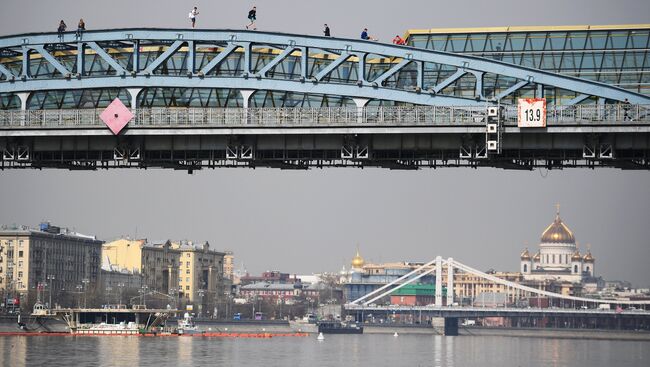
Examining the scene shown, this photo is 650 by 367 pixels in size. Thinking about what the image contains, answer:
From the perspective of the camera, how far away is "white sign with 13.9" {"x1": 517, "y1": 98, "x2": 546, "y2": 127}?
202 feet

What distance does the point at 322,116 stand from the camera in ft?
216

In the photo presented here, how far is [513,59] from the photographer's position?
74.9 m

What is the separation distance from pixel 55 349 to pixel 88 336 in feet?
151

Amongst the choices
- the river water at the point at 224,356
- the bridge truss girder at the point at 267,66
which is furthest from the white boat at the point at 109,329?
the bridge truss girder at the point at 267,66

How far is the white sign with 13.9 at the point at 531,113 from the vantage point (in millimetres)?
61500

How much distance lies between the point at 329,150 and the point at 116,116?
33.6ft

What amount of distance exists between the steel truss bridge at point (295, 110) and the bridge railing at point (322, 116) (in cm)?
8

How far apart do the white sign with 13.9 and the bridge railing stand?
2.46ft

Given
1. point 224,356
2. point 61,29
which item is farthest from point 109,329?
point 61,29

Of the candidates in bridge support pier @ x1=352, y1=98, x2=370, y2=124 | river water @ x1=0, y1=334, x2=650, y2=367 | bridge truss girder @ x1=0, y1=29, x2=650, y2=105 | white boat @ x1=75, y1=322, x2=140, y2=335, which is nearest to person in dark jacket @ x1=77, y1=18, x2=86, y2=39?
bridge truss girder @ x1=0, y1=29, x2=650, y2=105

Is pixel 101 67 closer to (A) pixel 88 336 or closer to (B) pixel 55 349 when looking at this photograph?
(B) pixel 55 349

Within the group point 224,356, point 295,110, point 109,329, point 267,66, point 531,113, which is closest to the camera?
point 531,113

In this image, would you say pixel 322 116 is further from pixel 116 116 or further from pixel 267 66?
pixel 116 116

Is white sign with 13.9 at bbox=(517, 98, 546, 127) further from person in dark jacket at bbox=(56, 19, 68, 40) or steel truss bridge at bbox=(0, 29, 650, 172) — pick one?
person in dark jacket at bbox=(56, 19, 68, 40)
